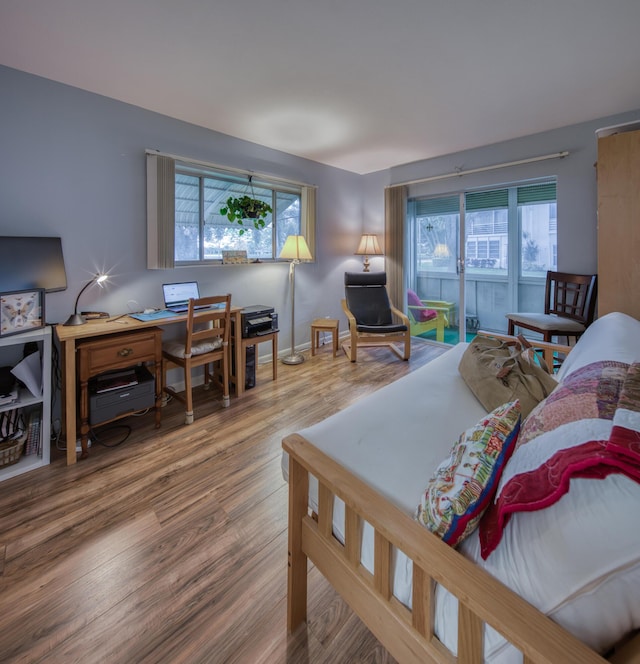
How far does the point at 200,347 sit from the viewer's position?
8.89 feet

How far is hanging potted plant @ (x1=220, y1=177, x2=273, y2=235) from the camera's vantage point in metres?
3.53

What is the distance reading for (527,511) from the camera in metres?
0.63

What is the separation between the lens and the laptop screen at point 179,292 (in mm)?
2943

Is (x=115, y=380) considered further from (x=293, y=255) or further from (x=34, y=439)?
(x=293, y=255)

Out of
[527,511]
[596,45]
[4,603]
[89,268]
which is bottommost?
[4,603]

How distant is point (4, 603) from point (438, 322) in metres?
4.65

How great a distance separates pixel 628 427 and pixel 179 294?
3038 mm

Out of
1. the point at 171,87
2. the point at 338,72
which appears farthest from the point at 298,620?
the point at 171,87

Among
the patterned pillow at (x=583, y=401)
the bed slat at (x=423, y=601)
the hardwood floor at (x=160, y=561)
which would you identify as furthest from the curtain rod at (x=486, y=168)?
the bed slat at (x=423, y=601)

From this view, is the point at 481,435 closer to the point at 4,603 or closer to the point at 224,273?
the point at 4,603

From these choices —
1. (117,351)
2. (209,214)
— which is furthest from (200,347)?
(209,214)

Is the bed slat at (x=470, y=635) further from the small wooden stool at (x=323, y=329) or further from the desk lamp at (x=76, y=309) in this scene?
the small wooden stool at (x=323, y=329)

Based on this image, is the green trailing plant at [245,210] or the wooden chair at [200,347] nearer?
the wooden chair at [200,347]

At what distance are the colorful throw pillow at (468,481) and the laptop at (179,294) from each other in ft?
8.18
